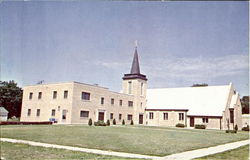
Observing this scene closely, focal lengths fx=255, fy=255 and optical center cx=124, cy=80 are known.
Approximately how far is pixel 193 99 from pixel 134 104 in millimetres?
8961

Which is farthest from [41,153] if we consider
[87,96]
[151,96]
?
[151,96]

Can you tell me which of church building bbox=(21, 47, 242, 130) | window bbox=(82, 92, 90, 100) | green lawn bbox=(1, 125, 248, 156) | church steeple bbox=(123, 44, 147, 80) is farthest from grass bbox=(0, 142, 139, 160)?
church steeple bbox=(123, 44, 147, 80)

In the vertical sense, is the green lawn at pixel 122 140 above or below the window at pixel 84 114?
below

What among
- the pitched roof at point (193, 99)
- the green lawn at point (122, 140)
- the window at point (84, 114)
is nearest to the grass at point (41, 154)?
the green lawn at point (122, 140)

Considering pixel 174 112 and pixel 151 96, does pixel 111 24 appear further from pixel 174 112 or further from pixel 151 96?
pixel 151 96

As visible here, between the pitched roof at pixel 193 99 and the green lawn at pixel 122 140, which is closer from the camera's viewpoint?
the green lawn at pixel 122 140

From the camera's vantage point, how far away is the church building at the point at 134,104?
100 feet

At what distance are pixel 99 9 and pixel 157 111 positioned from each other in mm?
31987

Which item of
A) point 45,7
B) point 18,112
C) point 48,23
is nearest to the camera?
point 45,7

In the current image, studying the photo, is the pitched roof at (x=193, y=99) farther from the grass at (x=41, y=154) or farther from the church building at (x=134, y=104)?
the grass at (x=41, y=154)

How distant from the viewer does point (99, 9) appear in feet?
27.8

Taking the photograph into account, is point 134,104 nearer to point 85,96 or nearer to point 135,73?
point 135,73

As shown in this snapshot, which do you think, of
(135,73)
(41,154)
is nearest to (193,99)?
(135,73)

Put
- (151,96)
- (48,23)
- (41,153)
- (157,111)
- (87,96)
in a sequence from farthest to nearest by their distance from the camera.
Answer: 1. (151,96)
2. (157,111)
3. (87,96)
4. (48,23)
5. (41,153)
